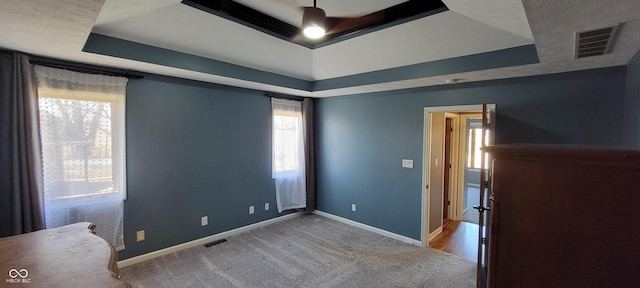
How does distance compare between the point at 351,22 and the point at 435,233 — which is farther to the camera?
the point at 435,233

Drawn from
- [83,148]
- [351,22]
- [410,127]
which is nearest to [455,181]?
[410,127]

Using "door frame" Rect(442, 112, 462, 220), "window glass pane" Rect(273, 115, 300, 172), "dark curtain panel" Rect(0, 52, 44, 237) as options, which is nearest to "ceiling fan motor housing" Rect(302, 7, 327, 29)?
"window glass pane" Rect(273, 115, 300, 172)

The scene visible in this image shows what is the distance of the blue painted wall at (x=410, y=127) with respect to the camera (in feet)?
8.16

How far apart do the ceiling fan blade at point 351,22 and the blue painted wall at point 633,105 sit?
81.3 inches

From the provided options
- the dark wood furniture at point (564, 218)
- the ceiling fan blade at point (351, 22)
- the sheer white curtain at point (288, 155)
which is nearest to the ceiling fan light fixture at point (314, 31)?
the ceiling fan blade at point (351, 22)

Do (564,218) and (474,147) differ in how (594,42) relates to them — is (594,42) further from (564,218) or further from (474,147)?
(474,147)

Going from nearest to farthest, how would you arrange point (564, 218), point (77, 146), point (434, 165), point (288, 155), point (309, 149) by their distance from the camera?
1. point (564, 218)
2. point (77, 146)
3. point (434, 165)
4. point (288, 155)
5. point (309, 149)

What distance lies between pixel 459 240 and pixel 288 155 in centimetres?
302

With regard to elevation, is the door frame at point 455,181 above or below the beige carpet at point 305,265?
above

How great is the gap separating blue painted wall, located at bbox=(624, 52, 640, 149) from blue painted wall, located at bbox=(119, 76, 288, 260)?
4014mm

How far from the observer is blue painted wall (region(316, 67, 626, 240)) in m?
2.49

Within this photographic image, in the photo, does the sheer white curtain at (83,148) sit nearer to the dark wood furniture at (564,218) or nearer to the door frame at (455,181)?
the dark wood furniture at (564,218)

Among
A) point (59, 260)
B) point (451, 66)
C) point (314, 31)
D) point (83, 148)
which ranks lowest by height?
point (59, 260)

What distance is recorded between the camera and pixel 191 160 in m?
3.45
